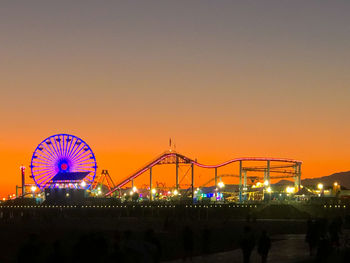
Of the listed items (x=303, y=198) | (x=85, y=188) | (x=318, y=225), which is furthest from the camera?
(x=85, y=188)

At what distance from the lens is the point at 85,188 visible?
336 feet

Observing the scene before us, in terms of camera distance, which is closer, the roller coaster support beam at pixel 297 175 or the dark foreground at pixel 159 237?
the dark foreground at pixel 159 237

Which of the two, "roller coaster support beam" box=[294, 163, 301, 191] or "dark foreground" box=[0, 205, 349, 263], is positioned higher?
"roller coaster support beam" box=[294, 163, 301, 191]

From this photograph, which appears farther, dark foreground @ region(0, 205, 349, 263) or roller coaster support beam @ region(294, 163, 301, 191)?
roller coaster support beam @ region(294, 163, 301, 191)

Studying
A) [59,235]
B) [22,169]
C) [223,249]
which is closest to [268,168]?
[22,169]

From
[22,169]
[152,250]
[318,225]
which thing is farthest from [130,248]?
[22,169]

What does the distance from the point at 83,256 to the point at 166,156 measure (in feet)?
297

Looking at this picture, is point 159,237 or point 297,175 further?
point 297,175

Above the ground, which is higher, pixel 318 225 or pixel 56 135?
pixel 56 135

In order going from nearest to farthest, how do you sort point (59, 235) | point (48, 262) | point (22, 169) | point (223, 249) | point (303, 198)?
point (48, 262), point (223, 249), point (59, 235), point (303, 198), point (22, 169)

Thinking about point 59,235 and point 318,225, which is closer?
point 318,225

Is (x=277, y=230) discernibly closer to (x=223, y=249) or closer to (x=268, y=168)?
(x=223, y=249)

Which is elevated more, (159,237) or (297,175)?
(297,175)

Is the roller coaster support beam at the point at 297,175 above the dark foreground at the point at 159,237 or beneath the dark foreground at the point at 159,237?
above
